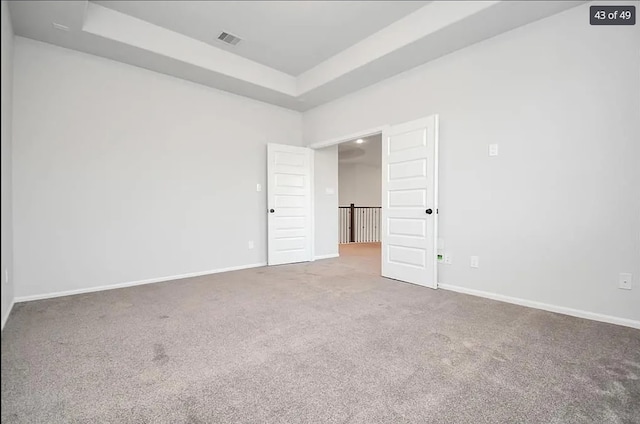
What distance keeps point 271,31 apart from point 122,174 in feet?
8.05

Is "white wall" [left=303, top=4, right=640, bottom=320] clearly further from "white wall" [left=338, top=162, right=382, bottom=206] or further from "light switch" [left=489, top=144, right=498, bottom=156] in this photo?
"white wall" [left=338, top=162, right=382, bottom=206]

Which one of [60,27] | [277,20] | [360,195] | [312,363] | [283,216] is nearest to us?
[312,363]

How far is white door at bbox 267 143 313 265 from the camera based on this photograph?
5.15m

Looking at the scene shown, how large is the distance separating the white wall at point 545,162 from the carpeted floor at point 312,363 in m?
0.41

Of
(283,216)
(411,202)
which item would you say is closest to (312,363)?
(411,202)

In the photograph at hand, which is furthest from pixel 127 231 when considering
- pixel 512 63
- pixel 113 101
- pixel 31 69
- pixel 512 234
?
pixel 512 63

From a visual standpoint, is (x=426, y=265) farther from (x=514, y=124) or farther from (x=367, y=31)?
(x=367, y=31)

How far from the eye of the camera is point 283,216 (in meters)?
5.25

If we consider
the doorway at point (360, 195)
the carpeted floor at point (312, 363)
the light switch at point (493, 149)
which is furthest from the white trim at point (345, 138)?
the carpeted floor at point (312, 363)

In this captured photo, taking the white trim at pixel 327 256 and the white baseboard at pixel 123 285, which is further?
the white trim at pixel 327 256

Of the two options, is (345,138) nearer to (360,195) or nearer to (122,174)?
(122,174)

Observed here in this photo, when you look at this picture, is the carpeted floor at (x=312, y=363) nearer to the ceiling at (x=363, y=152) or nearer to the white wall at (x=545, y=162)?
the white wall at (x=545, y=162)

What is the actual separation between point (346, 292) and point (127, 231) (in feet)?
8.98

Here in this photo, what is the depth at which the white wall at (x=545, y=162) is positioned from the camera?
8.61ft
